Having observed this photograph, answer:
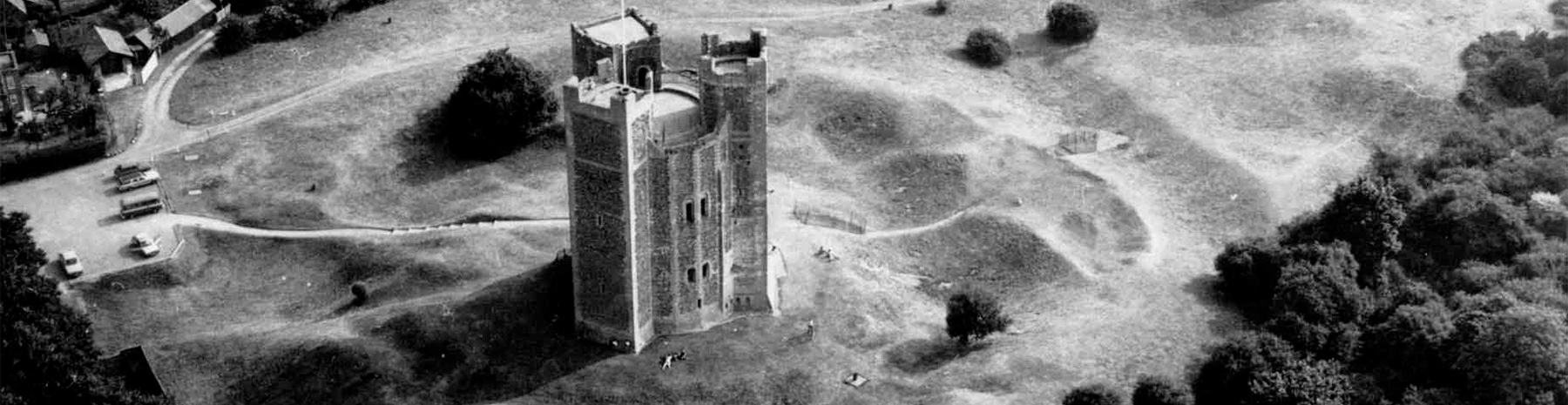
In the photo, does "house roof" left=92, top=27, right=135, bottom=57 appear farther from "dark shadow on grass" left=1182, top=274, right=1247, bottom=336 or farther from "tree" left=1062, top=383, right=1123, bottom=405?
"dark shadow on grass" left=1182, top=274, right=1247, bottom=336

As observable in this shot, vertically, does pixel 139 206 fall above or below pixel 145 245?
above

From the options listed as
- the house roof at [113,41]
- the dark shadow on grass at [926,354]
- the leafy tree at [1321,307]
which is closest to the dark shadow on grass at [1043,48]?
the leafy tree at [1321,307]

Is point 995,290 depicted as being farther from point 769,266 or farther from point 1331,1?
point 1331,1

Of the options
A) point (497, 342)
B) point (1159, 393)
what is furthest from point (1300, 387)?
point (497, 342)

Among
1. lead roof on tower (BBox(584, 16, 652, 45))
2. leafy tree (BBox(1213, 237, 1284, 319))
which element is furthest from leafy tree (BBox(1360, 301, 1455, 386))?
lead roof on tower (BBox(584, 16, 652, 45))

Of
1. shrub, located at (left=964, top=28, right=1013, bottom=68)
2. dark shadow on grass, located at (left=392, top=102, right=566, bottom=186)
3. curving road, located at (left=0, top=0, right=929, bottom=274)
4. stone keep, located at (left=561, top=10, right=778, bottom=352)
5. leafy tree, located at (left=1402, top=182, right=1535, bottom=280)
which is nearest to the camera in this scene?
stone keep, located at (left=561, top=10, right=778, bottom=352)

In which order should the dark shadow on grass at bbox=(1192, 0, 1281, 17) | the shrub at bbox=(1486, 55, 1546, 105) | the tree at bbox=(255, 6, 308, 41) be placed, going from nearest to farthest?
the shrub at bbox=(1486, 55, 1546, 105), the tree at bbox=(255, 6, 308, 41), the dark shadow on grass at bbox=(1192, 0, 1281, 17)

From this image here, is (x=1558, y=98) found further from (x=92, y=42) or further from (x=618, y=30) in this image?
(x=92, y=42)
